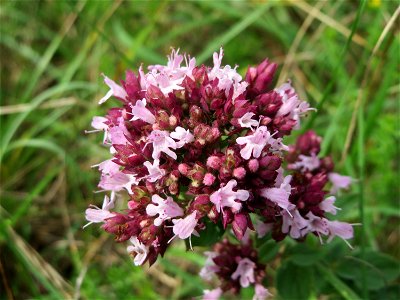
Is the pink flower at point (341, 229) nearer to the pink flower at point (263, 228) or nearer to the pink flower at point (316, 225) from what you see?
the pink flower at point (316, 225)

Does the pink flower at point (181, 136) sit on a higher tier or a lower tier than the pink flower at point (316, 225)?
higher

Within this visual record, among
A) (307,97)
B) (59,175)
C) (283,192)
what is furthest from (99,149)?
(283,192)

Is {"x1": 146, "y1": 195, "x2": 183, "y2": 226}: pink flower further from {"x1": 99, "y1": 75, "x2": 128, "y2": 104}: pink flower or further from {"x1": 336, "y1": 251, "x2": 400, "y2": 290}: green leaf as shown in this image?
{"x1": 336, "y1": 251, "x2": 400, "y2": 290}: green leaf

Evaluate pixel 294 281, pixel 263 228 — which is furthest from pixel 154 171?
pixel 294 281

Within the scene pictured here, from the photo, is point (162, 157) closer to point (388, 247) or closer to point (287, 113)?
point (287, 113)

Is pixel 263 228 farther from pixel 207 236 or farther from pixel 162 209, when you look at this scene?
pixel 162 209

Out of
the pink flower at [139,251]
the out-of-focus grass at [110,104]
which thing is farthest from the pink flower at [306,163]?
the pink flower at [139,251]

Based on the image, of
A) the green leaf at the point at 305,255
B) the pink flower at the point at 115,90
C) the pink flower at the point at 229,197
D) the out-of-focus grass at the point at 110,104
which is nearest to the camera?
the pink flower at the point at 229,197
